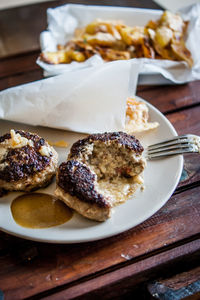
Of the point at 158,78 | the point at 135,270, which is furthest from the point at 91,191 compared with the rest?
the point at 158,78

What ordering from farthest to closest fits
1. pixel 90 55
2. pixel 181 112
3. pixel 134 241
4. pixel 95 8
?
pixel 95 8, pixel 90 55, pixel 181 112, pixel 134 241

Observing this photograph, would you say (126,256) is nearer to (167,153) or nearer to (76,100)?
(167,153)

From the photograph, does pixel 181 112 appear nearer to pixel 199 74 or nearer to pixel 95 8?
pixel 199 74

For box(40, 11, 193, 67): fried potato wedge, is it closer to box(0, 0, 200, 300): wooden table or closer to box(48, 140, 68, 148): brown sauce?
box(48, 140, 68, 148): brown sauce

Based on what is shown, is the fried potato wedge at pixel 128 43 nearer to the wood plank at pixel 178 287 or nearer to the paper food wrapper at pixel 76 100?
the paper food wrapper at pixel 76 100

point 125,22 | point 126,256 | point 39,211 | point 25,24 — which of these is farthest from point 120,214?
point 25,24

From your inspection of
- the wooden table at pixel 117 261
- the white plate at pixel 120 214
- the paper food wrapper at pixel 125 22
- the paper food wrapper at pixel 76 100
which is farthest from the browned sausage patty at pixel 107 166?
the paper food wrapper at pixel 125 22
